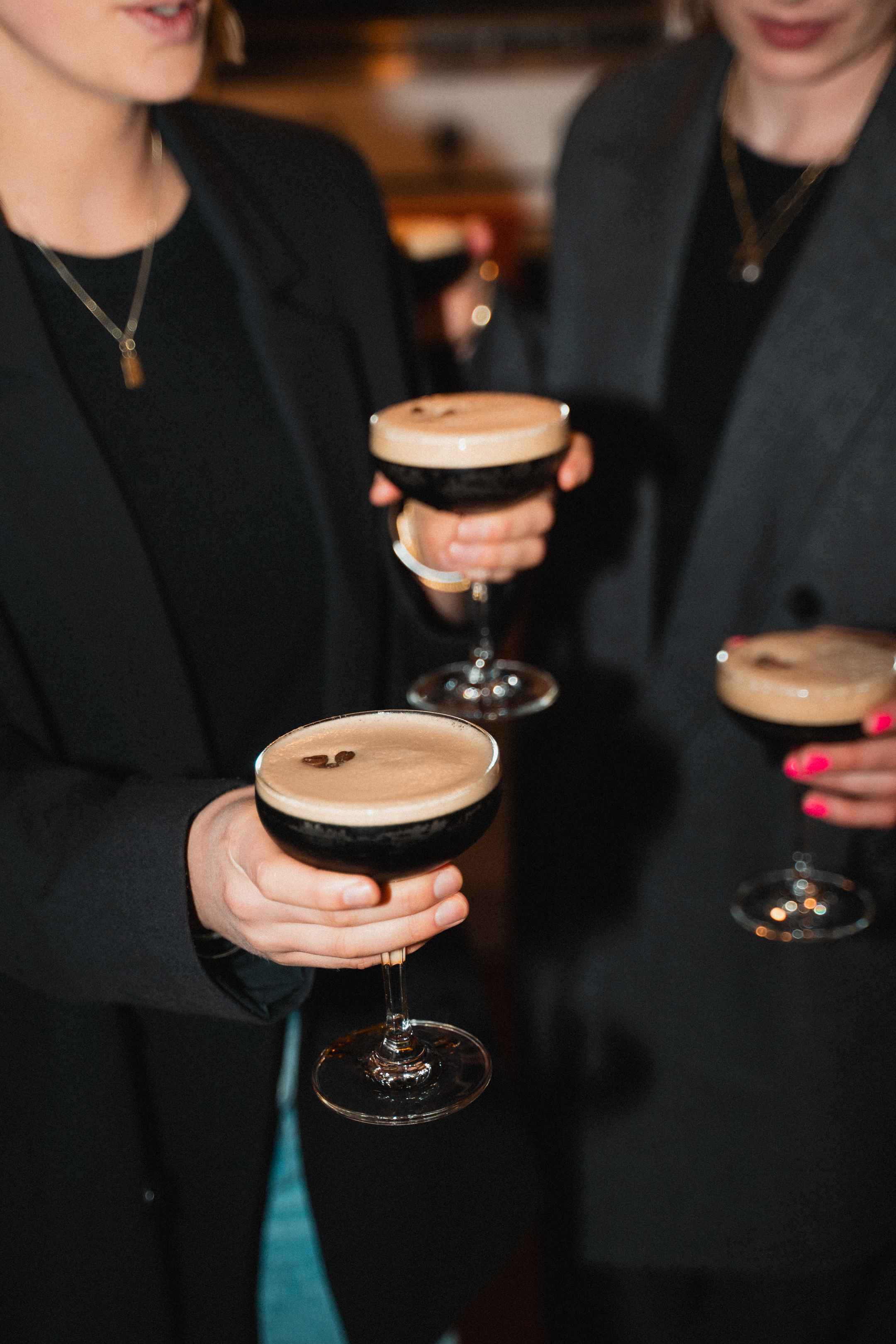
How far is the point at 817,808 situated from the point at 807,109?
105 cm

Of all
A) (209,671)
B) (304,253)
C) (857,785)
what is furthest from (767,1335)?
(304,253)

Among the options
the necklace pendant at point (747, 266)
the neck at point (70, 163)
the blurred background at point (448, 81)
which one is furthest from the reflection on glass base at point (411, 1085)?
the blurred background at point (448, 81)

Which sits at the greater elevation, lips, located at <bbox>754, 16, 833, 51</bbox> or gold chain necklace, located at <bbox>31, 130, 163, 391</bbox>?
lips, located at <bbox>754, 16, 833, 51</bbox>

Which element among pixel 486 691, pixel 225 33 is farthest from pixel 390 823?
pixel 225 33

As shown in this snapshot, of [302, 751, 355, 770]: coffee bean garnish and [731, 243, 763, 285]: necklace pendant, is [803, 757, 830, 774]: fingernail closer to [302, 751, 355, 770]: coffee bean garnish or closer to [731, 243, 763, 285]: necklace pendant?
[302, 751, 355, 770]: coffee bean garnish

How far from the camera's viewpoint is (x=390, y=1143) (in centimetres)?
149

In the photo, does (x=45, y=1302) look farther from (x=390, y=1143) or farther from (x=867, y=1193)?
(x=867, y=1193)

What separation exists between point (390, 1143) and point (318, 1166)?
86mm

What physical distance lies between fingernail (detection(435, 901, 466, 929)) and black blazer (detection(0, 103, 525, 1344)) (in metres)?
0.23

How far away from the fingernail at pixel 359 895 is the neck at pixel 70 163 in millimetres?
923

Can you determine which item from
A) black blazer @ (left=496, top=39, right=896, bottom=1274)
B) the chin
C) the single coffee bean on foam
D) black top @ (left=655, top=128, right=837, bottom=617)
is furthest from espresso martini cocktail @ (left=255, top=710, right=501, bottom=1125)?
black top @ (left=655, top=128, right=837, bottom=617)

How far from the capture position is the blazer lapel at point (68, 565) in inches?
53.1

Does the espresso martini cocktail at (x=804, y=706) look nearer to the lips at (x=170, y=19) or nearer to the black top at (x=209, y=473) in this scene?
the black top at (x=209, y=473)

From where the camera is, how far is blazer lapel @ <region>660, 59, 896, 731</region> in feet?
5.69
